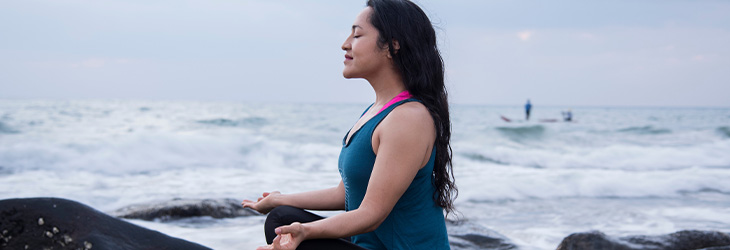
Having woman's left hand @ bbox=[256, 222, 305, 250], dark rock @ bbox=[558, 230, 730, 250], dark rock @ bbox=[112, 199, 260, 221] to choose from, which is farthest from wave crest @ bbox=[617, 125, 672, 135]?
woman's left hand @ bbox=[256, 222, 305, 250]

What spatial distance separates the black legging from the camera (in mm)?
1798

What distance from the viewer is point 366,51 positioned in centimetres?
197

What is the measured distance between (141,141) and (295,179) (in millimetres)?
5867

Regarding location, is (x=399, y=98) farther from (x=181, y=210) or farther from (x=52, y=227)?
(x=181, y=210)

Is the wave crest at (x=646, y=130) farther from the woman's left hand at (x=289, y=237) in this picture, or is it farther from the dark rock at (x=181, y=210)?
the woman's left hand at (x=289, y=237)

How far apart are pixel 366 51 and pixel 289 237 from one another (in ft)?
2.19

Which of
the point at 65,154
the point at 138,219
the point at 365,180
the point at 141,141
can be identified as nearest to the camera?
the point at 365,180

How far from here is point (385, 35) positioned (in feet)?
6.38

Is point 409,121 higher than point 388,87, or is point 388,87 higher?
point 388,87

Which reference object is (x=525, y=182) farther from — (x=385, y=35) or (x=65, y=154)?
(x=65, y=154)

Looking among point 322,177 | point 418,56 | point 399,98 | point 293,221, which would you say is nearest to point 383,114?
point 399,98

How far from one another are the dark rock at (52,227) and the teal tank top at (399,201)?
0.84 meters

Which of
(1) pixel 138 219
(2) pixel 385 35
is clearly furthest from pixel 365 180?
(1) pixel 138 219

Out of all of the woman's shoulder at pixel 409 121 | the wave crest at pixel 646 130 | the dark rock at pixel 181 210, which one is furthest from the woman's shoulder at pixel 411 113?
the wave crest at pixel 646 130
